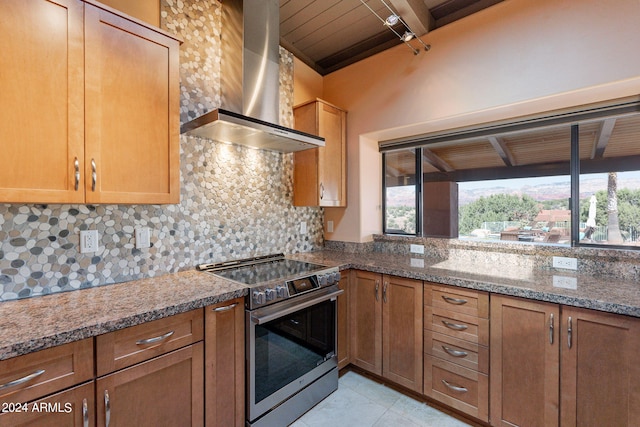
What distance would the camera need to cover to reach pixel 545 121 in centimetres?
205

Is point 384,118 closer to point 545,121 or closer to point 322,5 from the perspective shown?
point 322,5

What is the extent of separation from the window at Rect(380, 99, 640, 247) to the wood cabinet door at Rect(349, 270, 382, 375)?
841mm

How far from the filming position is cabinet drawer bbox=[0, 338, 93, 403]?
0.93 metres

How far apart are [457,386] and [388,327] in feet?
1.80

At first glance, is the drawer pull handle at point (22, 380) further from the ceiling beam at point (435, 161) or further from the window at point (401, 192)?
the ceiling beam at point (435, 161)

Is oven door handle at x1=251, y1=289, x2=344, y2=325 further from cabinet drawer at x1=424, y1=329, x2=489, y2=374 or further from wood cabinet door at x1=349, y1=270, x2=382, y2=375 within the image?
cabinet drawer at x1=424, y1=329, x2=489, y2=374

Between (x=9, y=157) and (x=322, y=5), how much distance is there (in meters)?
2.19

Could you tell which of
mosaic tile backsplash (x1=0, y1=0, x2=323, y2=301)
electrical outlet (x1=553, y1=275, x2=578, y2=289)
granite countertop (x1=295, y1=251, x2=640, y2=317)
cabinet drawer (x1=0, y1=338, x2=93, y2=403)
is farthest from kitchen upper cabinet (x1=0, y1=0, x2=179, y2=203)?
electrical outlet (x1=553, y1=275, x2=578, y2=289)

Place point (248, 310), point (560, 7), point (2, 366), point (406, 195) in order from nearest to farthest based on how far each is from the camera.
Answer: point (2, 366)
point (248, 310)
point (560, 7)
point (406, 195)

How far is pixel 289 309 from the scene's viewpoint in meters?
1.72

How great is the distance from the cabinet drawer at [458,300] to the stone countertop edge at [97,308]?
1.23 metres

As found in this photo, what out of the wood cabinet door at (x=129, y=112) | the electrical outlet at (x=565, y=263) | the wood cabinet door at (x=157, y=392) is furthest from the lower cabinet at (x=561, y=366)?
the wood cabinet door at (x=129, y=112)

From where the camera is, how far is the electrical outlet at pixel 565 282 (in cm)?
159

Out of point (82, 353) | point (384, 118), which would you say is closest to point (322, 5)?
point (384, 118)
